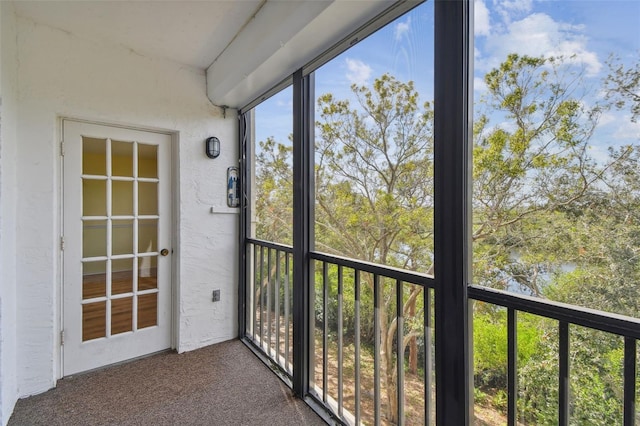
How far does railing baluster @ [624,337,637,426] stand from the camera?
0.86 m

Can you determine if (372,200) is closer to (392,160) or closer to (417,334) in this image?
(392,160)

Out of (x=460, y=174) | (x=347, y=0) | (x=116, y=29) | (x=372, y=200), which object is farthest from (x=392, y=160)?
(x=116, y=29)

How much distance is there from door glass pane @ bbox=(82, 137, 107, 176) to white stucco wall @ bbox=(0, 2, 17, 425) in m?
0.44

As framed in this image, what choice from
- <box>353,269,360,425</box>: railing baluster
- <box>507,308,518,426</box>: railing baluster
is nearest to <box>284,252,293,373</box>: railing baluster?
<box>353,269,360,425</box>: railing baluster

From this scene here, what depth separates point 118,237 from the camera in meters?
2.49

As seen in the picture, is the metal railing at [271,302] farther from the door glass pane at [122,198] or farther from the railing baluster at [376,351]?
the door glass pane at [122,198]

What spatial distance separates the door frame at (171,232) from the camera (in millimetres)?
2217

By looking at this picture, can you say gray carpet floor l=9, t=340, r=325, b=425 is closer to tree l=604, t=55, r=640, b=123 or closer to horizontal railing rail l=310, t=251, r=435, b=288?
horizontal railing rail l=310, t=251, r=435, b=288

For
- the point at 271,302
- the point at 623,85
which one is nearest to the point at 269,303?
the point at 271,302

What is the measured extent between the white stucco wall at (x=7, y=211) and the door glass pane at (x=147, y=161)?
0.79 meters

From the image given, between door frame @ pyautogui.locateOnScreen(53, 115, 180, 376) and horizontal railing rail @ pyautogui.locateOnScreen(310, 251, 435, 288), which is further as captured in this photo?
door frame @ pyautogui.locateOnScreen(53, 115, 180, 376)

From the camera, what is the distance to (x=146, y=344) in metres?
2.60

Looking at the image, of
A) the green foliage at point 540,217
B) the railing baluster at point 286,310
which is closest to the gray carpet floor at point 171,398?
the railing baluster at point 286,310

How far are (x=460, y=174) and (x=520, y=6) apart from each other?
640 millimetres
